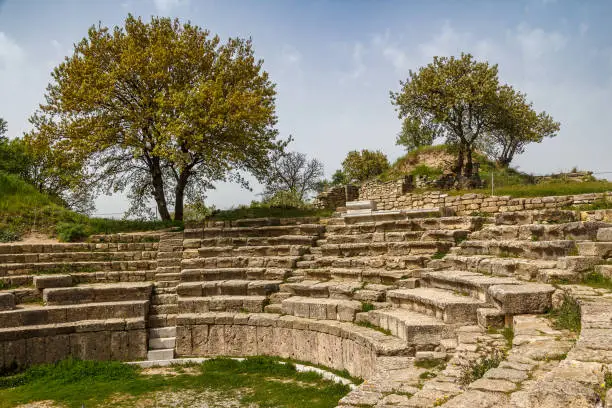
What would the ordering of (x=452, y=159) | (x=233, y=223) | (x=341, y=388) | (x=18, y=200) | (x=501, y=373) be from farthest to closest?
(x=452, y=159) → (x=18, y=200) → (x=233, y=223) → (x=341, y=388) → (x=501, y=373)

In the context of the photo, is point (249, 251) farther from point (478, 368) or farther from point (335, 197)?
point (335, 197)

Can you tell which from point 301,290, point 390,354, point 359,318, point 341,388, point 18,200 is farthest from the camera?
point 18,200

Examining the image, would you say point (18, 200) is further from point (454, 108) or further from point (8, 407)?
point (454, 108)

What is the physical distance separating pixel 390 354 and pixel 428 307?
4.16 ft

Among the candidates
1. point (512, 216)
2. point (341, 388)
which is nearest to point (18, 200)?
point (341, 388)

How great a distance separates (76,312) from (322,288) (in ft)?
17.7

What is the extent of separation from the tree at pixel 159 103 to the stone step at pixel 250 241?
142 inches

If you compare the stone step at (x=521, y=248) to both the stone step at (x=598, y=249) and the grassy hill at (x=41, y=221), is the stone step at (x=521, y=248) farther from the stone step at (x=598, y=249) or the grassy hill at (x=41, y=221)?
the grassy hill at (x=41, y=221)

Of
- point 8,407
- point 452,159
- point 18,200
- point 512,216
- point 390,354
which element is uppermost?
point 452,159

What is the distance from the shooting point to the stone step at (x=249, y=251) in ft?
44.0

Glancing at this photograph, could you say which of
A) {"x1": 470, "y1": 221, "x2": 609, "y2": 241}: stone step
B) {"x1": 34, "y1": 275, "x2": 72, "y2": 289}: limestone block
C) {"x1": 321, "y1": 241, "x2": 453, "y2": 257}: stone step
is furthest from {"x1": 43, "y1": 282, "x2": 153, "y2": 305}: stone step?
{"x1": 470, "y1": 221, "x2": 609, "y2": 241}: stone step

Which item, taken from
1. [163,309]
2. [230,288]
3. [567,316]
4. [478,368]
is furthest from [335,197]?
[478,368]

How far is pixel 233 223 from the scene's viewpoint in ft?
53.0

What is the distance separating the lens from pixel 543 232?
9.79m
